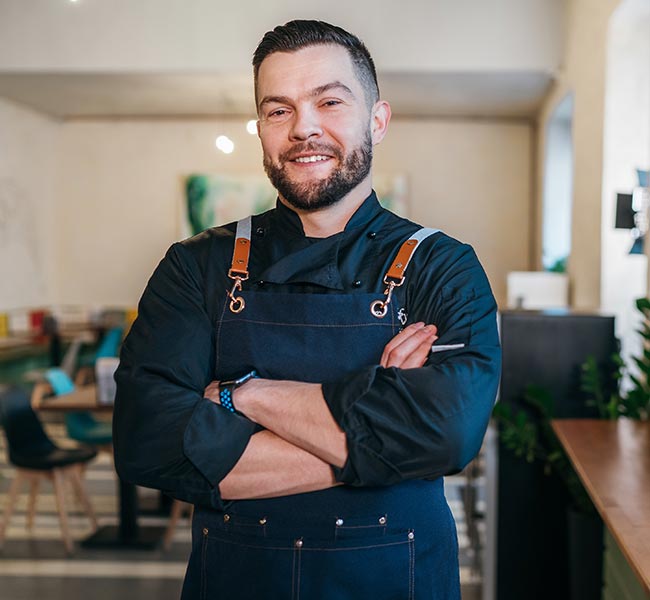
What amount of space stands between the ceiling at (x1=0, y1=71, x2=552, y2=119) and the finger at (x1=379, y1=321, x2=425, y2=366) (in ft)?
18.3

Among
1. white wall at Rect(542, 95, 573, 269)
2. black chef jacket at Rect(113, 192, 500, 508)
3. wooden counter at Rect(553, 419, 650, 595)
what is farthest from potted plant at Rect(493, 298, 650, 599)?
white wall at Rect(542, 95, 573, 269)

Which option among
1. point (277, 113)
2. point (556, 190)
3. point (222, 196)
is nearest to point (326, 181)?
point (277, 113)

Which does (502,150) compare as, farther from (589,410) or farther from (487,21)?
(589,410)

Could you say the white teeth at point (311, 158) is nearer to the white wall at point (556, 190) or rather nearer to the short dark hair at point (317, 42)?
the short dark hair at point (317, 42)

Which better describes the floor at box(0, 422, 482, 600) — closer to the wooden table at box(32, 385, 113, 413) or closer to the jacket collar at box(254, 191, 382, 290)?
the wooden table at box(32, 385, 113, 413)

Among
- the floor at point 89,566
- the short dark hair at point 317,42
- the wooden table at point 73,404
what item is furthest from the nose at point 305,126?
the wooden table at point 73,404

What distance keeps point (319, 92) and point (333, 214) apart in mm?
237

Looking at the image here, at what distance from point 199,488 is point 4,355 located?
7.48m

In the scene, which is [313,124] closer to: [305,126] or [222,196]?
[305,126]

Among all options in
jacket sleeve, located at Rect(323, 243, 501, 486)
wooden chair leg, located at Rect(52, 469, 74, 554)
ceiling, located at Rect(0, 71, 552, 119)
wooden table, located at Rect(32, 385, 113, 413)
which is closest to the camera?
jacket sleeve, located at Rect(323, 243, 501, 486)

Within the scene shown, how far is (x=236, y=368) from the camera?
1655mm

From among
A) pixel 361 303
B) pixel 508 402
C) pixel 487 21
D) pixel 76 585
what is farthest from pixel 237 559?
pixel 487 21

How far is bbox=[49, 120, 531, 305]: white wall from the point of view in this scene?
8992 millimetres

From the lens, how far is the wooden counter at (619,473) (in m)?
1.81
